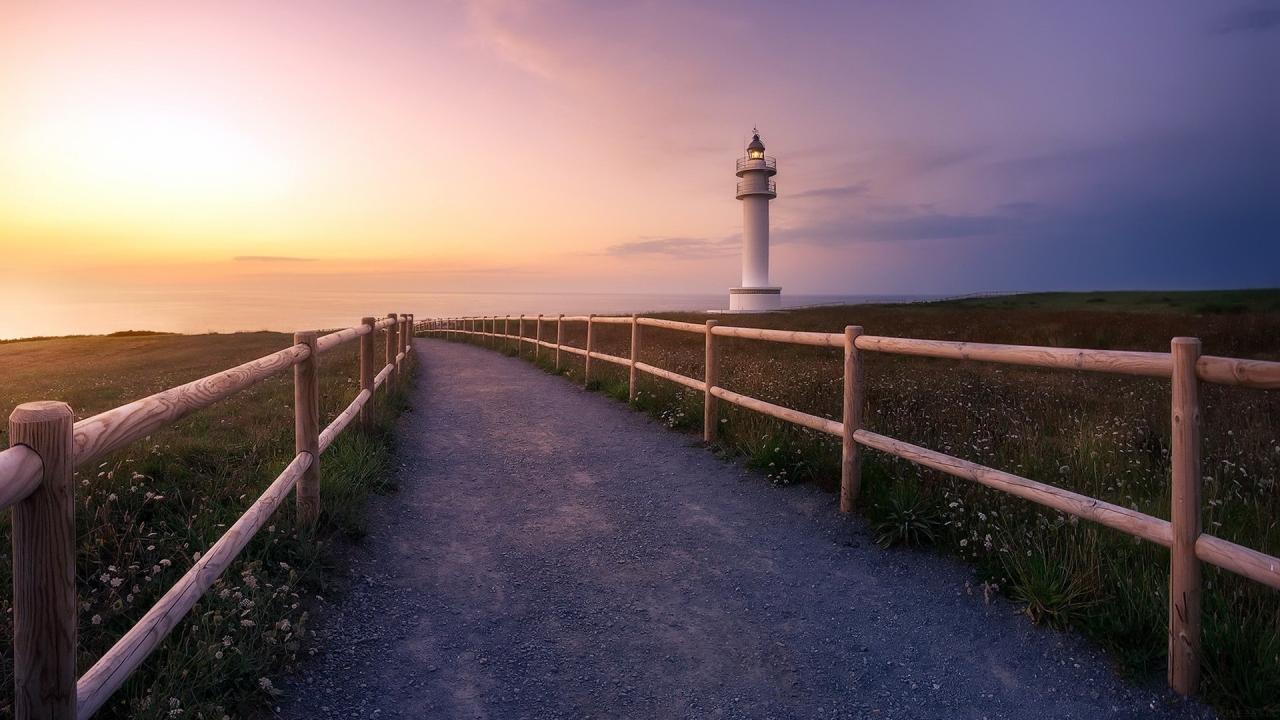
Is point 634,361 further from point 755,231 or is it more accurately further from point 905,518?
point 755,231

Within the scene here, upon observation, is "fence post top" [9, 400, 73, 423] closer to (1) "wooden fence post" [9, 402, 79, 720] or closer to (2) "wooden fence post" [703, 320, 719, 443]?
(1) "wooden fence post" [9, 402, 79, 720]

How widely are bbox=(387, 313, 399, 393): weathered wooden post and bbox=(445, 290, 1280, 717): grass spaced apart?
347cm

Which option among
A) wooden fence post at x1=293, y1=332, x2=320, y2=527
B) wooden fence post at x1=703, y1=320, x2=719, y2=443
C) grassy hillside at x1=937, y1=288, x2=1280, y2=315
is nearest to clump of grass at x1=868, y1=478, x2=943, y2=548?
wooden fence post at x1=703, y1=320, x2=719, y2=443

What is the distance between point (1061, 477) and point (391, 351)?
28.8ft

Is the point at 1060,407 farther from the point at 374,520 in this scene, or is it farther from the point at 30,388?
the point at 30,388

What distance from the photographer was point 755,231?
46.6 meters

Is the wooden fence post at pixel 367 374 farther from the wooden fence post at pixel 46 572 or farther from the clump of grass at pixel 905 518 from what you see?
the wooden fence post at pixel 46 572

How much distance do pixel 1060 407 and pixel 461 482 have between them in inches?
282

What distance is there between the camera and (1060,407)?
8781mm

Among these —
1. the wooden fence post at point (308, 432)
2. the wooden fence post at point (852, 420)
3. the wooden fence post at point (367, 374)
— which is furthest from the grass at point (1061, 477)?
the wooden fence post at point (308, 432)

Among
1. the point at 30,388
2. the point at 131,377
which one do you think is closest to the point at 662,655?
the point at 30,388

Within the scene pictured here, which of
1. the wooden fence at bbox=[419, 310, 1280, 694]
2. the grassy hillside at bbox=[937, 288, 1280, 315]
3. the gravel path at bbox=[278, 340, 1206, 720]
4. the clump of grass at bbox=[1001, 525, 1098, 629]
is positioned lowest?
the gravel path at bbox=[278, 340, 1206, 720]

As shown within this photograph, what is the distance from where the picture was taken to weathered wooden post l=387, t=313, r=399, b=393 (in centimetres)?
1033

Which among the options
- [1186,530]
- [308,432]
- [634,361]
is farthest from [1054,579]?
[634,361]
